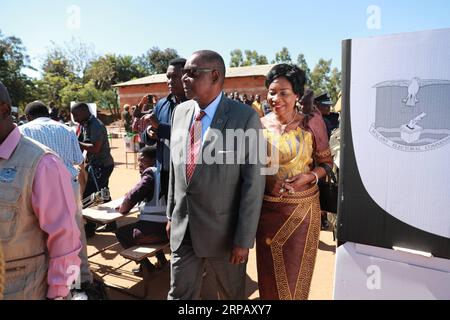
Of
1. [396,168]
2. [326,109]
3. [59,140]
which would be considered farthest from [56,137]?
[326,109]

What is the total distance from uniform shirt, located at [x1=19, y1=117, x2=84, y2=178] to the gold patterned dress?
2.25m

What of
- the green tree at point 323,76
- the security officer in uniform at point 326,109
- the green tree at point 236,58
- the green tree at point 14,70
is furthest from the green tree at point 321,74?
the security officer in uniform at point 326,109

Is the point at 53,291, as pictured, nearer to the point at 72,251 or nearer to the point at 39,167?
the point at 72,251

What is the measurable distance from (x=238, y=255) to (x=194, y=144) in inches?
29.6

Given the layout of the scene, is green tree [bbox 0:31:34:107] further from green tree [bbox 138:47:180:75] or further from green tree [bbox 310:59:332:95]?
green tree [bbox 310:59:332:95]

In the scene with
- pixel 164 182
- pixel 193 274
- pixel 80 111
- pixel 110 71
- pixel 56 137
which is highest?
pixel 110 71

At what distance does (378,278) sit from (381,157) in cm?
62

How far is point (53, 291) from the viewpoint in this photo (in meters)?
1.44

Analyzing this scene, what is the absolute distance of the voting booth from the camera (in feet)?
4.53

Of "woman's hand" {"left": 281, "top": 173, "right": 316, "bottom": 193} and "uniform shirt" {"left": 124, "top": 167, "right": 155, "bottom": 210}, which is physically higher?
"woman's hand" {"left": 281, "top": 173, "right": 316, "bottom": 193}

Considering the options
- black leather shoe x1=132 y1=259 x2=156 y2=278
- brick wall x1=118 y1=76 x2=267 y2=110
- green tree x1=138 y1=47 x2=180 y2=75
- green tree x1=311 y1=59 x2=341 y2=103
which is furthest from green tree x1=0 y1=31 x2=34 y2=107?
green tree x1=311 y1=59 x2=341 y2=103

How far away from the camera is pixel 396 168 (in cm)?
147

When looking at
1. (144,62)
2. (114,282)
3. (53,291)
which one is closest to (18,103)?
(144,62)

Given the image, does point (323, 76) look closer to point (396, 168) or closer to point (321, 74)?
point (321, 74)
